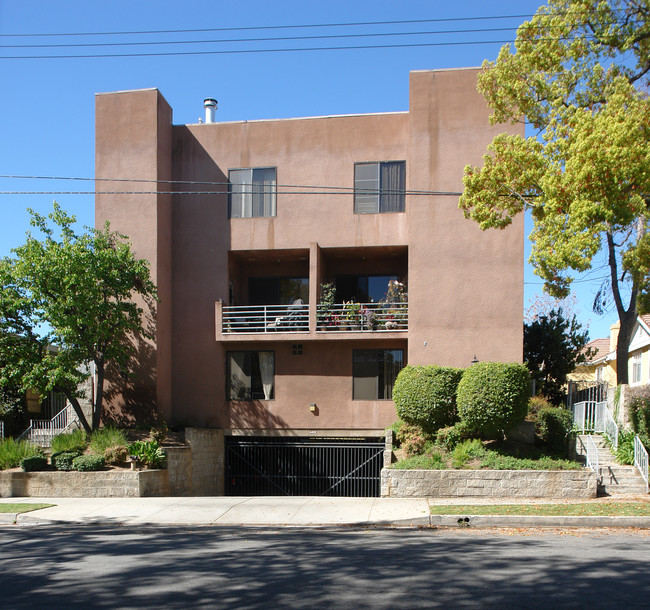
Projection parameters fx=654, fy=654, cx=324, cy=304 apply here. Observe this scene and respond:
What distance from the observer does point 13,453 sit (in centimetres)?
1728

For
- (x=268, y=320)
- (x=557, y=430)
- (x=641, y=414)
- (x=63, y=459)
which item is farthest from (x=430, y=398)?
(x=63, y=459)

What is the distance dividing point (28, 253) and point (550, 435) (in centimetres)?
1492

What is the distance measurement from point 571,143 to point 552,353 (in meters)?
10.3

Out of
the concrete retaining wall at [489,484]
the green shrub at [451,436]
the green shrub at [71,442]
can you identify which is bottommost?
the concrete retaining wall at [489,484]

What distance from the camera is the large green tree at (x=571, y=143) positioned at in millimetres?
12805

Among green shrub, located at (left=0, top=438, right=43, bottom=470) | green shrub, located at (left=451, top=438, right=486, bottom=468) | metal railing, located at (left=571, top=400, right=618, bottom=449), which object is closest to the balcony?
green shrub, located at (left=451, top=438, right=486, bottom=468)

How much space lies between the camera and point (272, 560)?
827cm

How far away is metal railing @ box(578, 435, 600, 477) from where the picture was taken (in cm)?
1606

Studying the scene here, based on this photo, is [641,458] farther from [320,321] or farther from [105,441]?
[105,441]

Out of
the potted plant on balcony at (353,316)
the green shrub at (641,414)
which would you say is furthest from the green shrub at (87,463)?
the green shrub at (641,414)

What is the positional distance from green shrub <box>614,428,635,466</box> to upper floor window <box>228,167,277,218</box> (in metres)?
12.4

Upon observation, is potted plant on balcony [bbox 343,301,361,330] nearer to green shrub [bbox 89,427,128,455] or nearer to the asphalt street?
green shrub [bbox 89,427,128,455]

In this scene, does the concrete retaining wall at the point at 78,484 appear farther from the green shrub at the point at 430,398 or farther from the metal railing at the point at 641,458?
the metal railing at the point at 641,458

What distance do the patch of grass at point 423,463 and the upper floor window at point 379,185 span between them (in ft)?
27.7
